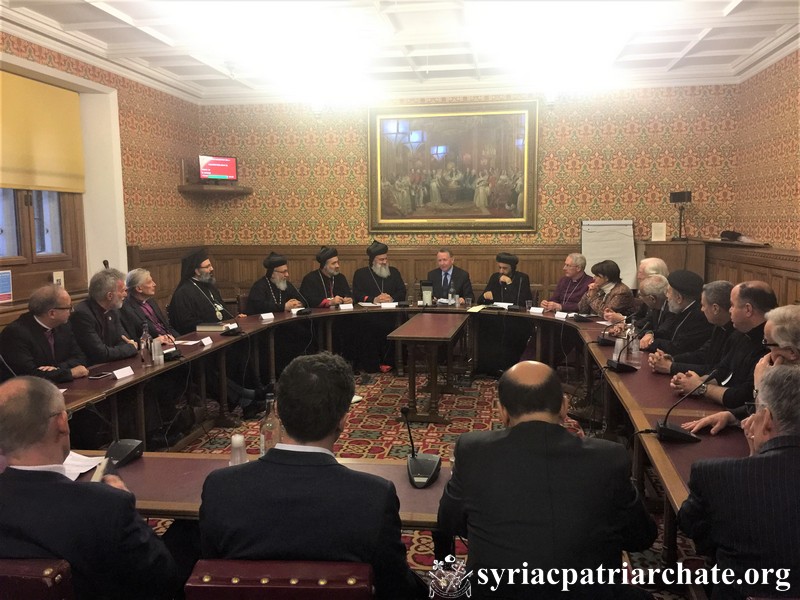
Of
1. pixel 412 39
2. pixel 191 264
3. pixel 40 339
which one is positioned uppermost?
pixel 412 39

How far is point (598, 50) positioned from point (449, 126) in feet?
8.18

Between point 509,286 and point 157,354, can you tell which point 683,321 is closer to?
point 509,286

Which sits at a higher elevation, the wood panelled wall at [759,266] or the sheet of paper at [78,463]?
the wood panelled wall at [759,266]

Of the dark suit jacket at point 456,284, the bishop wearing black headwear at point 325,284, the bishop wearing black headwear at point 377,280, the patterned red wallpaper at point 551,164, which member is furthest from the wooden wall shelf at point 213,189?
the dark suit jacket at point 456,284

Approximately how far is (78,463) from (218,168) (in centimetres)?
752

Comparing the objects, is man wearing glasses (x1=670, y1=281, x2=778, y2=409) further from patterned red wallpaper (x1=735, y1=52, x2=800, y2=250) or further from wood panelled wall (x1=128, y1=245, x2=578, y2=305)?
wood panelled wall (x1=128, y1=245, x2=578, y2=305)

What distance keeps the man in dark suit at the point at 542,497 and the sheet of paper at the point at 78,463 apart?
5.21 ft

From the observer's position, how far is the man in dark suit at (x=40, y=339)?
4.23 m

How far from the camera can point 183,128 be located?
9383 mm

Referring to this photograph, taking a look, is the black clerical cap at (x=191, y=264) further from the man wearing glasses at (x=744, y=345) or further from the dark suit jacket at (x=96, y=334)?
the man wearing glasses at (x=744, y=345)

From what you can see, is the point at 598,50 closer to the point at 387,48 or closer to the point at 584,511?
the point at 387,48

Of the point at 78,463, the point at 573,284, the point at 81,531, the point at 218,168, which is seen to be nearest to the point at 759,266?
the point at 573,284

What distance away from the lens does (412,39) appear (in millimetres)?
6793

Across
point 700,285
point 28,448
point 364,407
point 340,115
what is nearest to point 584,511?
point 28,448
